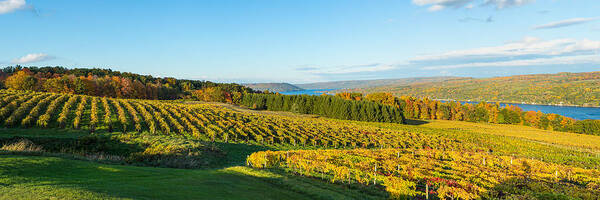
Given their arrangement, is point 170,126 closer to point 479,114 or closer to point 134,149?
point 134,149

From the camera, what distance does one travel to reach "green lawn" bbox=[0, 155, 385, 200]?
10664mm

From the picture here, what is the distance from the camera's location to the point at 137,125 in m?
42.6

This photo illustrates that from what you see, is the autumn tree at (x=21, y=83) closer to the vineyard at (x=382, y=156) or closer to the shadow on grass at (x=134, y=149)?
the vineyard at (x=382, y=156)

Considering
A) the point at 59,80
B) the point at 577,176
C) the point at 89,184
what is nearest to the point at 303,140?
the point at 577,176

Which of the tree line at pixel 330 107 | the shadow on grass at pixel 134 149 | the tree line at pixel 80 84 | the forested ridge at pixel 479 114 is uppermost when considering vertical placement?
the tree line at pixel 80 84

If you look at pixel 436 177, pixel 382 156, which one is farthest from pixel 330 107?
pixel 436 177

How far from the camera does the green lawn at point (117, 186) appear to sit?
35.0 feet

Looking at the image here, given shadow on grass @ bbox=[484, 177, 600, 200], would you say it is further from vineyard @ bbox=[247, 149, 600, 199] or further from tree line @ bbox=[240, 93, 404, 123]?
tree line @ bbox=[240, 93, 404, 123]

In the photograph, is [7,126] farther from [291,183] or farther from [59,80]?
[59,80]

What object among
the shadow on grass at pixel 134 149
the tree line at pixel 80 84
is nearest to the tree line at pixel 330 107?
the tree line at pixel 80 84

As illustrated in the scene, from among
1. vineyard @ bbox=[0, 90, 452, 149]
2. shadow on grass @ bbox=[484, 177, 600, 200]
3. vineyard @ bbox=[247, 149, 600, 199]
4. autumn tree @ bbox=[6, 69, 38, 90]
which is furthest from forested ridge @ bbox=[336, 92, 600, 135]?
autumn tree @ bbox=[6, 69, 38, 90]

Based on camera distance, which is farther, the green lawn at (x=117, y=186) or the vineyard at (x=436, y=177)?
the vineyard at (x=436, y=177)

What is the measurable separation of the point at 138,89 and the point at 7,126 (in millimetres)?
93853

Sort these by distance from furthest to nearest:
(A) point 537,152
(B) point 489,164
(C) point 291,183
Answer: (A) point 537,152, (B) point 489,164, (C) point 291,183
